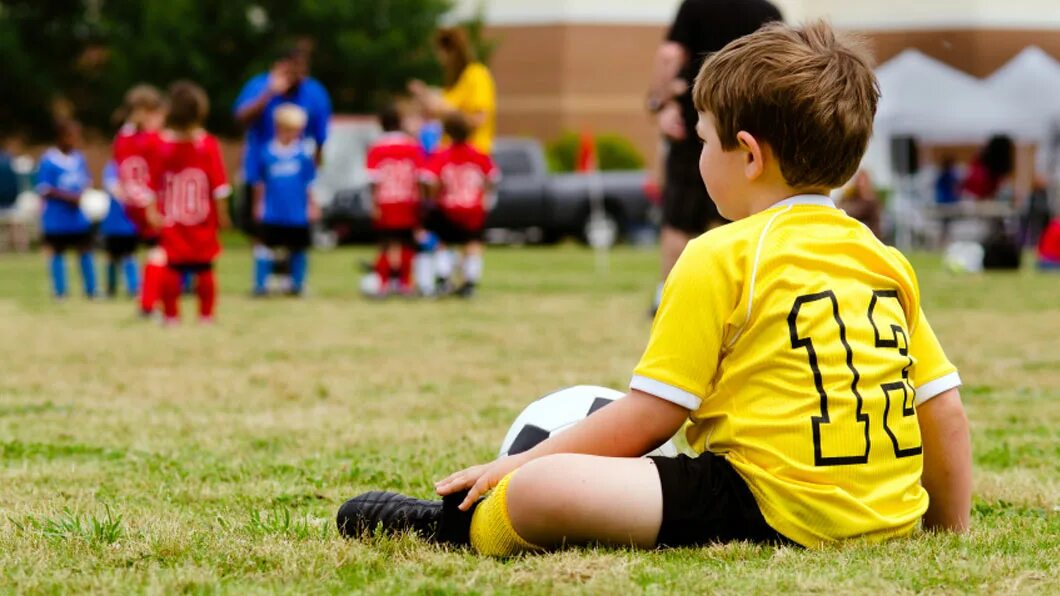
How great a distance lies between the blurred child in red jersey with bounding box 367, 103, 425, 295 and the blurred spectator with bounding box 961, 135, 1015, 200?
13928 millimetres

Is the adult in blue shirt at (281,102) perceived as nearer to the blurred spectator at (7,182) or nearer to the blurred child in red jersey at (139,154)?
the blurred child in red jersey at (139,154)

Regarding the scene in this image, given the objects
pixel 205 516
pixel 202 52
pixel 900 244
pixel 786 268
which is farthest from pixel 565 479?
pixel 202 52

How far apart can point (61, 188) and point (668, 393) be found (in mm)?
13223

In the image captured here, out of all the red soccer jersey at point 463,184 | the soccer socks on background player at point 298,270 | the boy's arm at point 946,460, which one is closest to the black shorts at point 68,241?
the soccer socks on background player at point 298,270

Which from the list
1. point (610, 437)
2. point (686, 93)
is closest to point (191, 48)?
point (686, 93)

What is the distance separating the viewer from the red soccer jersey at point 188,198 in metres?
10.5

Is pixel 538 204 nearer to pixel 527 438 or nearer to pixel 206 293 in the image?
pixel 206 293

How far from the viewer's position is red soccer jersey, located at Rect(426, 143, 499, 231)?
13672 millimetres

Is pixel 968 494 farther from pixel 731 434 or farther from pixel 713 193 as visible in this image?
pixel 713 193

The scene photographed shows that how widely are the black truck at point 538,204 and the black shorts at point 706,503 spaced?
24.6 meters

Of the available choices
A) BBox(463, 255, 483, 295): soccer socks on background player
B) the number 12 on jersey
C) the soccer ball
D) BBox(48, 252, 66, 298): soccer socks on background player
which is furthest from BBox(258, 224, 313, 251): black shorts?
the number 12 on jersey

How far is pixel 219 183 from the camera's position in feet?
35.1

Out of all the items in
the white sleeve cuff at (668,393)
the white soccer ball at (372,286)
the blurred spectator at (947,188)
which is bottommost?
the blurred spectator at (947,188)

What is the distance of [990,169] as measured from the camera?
25406 mm
